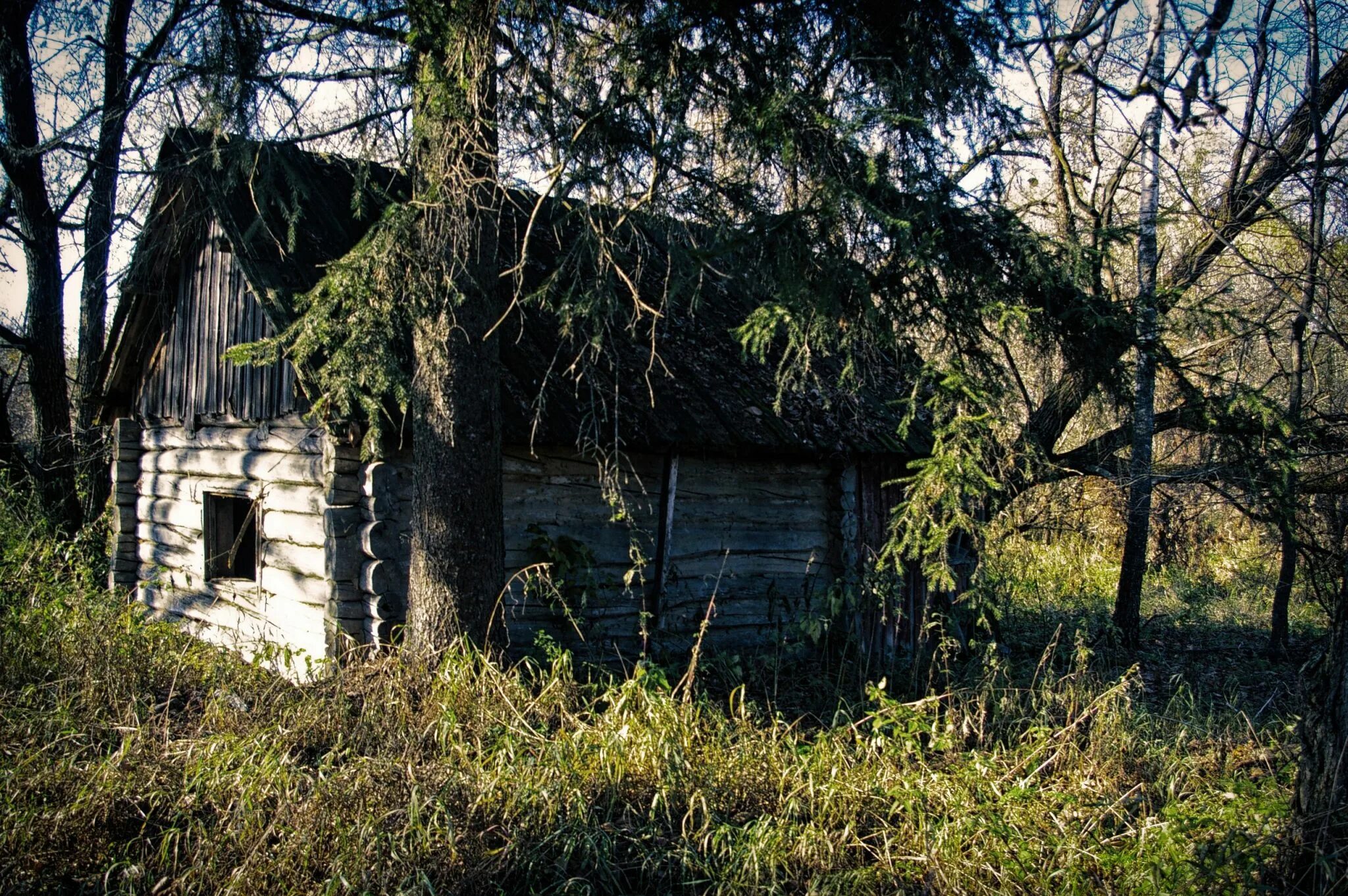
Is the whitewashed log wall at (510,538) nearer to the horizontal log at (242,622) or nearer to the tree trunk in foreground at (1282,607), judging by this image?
the horizontal log at (242,622)

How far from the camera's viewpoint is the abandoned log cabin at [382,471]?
273 inches

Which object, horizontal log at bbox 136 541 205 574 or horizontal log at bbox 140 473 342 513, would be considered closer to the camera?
horizontal log at bbox 140 473 342 513

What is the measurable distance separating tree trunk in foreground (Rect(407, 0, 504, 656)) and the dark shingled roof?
1.28 feet

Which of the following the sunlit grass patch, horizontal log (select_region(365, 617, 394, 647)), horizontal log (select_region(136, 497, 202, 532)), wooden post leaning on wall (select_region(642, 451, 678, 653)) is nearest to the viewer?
the sunlit grass patch

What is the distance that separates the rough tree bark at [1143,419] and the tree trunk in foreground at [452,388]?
5655 millimetres

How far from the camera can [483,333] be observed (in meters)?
6.28

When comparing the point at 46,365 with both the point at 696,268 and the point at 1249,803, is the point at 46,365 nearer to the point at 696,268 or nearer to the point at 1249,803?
the point at 696,268

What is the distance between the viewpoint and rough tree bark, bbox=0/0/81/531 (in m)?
10.8

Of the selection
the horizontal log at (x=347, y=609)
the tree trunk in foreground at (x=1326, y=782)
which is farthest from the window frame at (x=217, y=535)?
the tree trunk in foreground at (x=1326, y=782)

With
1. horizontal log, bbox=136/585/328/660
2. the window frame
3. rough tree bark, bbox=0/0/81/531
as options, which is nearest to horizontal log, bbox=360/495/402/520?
horizontal log, bbox=136/585/328/660

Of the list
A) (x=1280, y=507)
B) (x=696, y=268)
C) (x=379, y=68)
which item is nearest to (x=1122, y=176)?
(x=1280, y=507)

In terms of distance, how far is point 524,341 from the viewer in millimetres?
8086

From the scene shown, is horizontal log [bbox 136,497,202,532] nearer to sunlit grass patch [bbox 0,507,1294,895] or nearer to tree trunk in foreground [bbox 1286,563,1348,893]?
sunlit grass patch [bbox 0,507,1294,895]

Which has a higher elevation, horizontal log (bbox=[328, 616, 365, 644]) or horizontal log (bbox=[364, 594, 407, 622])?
horizontal log (bbox=[364, 594, 407, 622])
